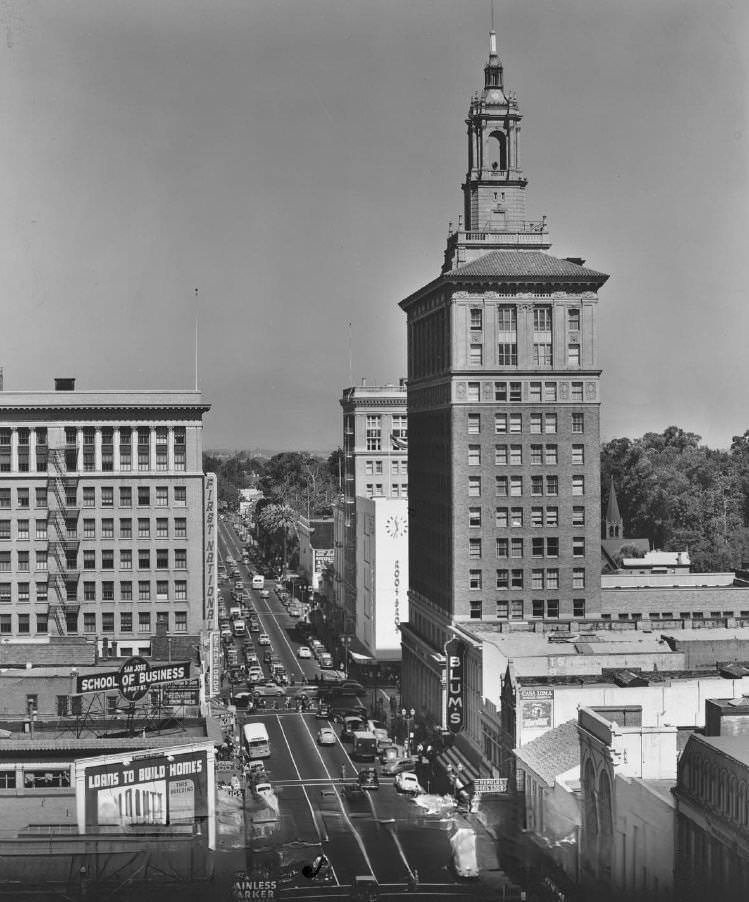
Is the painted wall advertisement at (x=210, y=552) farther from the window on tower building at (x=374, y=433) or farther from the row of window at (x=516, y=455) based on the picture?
the window on tower building at (x=374, y=433)

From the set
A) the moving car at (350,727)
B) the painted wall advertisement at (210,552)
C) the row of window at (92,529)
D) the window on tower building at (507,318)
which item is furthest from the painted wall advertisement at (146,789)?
the painted wall advertisement at (210,552)

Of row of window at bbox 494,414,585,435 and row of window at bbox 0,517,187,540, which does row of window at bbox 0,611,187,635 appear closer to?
row of window at bbox 0,517,187,540

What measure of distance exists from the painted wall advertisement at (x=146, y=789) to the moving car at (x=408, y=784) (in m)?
28.8

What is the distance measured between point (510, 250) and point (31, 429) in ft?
148

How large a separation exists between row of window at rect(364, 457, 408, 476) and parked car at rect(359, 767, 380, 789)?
260 feet

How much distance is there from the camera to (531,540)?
12381 cm

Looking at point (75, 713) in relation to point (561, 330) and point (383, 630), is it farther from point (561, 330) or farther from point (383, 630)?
point (383, 630)

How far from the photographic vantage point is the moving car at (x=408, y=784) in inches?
3922

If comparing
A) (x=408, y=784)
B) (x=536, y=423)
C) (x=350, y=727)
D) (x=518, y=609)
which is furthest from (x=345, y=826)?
(x=536, y=423)

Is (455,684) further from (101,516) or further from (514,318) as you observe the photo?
(101,516)

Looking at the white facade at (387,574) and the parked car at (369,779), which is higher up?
the white facade at (387,574)

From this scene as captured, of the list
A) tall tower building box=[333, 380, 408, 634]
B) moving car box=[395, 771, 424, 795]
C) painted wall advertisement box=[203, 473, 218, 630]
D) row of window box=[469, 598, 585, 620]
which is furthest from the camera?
tall tower building box=[333, 380, 408, 634]

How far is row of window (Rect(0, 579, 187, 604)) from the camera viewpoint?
12950 cm

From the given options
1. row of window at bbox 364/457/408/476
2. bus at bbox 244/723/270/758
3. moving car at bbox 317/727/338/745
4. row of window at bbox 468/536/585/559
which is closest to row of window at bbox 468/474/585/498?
row of window at bbox 468/536/585/559
